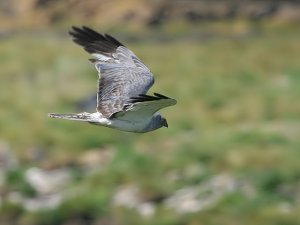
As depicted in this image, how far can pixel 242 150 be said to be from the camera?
23.1 meters

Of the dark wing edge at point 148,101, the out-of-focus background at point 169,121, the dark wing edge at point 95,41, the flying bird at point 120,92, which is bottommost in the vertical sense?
the dark wing edge at point 148,101

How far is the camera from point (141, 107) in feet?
36.7

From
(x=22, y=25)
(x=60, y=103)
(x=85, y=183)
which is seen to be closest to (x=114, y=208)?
(x=85, y=183)

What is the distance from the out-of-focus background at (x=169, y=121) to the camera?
68.0 feet

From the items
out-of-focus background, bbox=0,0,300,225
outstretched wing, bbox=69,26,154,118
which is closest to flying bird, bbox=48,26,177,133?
outstretched wing, bbox=69,26,154,118

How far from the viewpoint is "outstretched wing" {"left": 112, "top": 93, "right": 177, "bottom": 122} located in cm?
1063

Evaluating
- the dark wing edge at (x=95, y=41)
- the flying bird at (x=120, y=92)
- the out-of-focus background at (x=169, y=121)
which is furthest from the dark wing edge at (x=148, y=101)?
the out-of-focus background at (x=169, y=121)

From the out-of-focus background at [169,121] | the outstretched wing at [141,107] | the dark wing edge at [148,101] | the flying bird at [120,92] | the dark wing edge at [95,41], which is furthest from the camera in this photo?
the out-of-focus background at [169,121]

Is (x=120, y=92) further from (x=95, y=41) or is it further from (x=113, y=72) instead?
(x=95, y=41)

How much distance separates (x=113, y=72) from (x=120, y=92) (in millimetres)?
835

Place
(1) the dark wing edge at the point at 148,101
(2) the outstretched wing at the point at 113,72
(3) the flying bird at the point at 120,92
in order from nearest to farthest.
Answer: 1. (1) the dark wing edge at the point at 148,101
2. (3) the flying bird at the point at 120,92
3. (2) the outstretched wing at the point at 113,72

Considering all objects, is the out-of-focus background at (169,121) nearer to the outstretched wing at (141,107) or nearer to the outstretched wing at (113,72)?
the outstretched wing at (113,72)

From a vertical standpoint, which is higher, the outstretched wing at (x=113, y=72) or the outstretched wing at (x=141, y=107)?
the outstretched wing at (x=113, y=72)

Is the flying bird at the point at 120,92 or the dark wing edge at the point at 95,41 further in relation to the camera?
the dark wing edge at the point at 95,41
